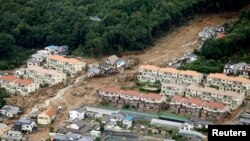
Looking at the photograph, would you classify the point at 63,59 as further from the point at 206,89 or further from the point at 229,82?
the point at 229,82

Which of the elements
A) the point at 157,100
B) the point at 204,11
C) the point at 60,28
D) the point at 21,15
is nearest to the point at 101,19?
the point at 60,28

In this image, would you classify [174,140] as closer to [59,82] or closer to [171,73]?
[171,73]

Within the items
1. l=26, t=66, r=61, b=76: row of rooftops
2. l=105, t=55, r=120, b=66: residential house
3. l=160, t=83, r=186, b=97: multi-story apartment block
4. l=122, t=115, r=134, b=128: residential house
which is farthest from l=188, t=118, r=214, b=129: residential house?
l=26, t=66, r=61, b=76: row of rooftops

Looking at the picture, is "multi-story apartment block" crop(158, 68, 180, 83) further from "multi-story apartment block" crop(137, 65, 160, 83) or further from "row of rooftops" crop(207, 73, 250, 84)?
"row of rooftops" crop(207, 73, 250, 84)

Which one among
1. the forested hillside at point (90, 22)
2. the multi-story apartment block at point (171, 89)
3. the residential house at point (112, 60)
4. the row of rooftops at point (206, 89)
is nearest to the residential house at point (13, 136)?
the multi-story apartment block at point (171, 89)

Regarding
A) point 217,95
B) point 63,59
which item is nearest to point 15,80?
point 63,59

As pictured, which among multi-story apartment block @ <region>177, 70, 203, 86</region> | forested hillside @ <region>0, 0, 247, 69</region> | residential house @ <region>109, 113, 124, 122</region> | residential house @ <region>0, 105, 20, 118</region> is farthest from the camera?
forested hillside @ <region>0, 0, 247, 69</region>

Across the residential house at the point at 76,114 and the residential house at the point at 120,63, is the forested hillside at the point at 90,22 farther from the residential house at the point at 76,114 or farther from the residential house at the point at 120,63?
the residential house at the point at 76,114
